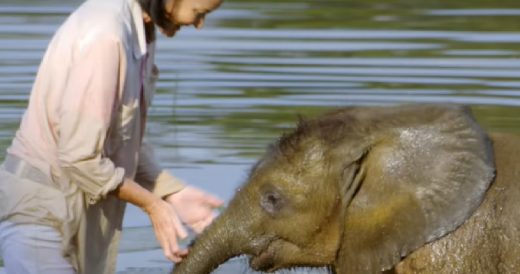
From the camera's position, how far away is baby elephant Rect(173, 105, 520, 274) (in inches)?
349

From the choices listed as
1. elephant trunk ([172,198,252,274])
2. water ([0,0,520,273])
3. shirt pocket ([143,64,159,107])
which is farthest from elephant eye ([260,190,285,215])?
water ([0,0,520,273])

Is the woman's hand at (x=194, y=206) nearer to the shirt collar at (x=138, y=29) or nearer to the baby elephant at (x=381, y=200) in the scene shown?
the baby elephant at (x=381, y=200)

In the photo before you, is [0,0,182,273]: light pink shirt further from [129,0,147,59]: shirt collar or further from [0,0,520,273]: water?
[0,0,520,273]: water

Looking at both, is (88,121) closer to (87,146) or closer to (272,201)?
(87,146)

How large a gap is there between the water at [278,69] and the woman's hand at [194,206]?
8.50 ft

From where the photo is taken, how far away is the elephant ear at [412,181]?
8.88 m

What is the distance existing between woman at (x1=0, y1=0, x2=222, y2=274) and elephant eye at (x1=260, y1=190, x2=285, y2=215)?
0.38 metres

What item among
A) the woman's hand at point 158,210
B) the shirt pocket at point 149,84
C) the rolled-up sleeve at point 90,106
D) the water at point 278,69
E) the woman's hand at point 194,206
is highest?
the rolled-up sleeve at point 90,106

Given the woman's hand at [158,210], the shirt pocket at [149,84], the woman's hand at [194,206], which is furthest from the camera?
the woman's hand at [194,206]

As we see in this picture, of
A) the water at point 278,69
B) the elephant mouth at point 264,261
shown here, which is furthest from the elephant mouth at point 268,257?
the water at point 278,69

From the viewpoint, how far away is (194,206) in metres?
9.66

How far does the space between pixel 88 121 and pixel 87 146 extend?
0.12 meters

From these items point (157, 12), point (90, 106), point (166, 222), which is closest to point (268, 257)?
point (166, 222)

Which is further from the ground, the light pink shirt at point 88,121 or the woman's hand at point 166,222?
the light pink shirt at point 88,121
